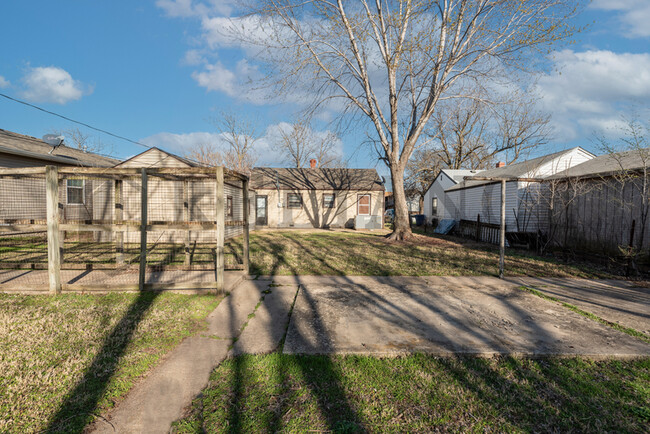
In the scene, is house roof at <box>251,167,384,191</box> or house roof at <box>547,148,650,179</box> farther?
house roof at <box>251,167,384,191</box>

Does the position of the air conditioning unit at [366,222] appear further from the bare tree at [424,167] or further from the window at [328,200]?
the bare tree at [424,167]

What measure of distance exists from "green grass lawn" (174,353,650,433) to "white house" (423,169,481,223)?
16851mm

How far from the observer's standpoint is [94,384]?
2.36 metres

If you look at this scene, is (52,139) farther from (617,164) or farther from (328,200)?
(617,164)

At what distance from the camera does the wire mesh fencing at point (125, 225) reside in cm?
482

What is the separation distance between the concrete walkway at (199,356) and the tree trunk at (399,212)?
8762 millimetres

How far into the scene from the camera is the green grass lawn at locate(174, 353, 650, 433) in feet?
6.53

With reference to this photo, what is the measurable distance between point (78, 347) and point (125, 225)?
2220mm

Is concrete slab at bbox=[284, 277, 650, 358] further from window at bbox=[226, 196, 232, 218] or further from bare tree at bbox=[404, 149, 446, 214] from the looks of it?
bare tree at bbox=[404, 149, 446, 214]

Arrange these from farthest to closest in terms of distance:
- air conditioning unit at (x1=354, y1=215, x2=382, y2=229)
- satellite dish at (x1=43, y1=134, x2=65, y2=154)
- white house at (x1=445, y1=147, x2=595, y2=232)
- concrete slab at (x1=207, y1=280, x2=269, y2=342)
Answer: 1. air conditioning unit at (x1=354, y1=215, x2=382, y2=229)
2. white house at (x1=445, y1=147, x2=595, y2=232)
3. satellite dish at (x1=43, y1=134, x2=65, y2=154)
4. concrete slab at (x1=207, y1=280, x2=269, y2=342)

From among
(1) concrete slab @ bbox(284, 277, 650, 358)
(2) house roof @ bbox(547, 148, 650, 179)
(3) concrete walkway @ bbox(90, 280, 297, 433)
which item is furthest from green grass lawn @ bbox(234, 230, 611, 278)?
(2) house roof @ bbox(547, 148, 650, 179)

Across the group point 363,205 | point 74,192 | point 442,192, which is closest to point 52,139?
point 74,192

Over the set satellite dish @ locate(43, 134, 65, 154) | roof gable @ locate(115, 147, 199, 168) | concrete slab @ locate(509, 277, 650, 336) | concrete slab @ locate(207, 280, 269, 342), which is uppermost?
satellite dish @ locate(43, 134, 65, 154)

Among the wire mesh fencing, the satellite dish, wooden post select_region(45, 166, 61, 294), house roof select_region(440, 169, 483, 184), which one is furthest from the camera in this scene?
house roof select_region(440, 169, 483, 184)
